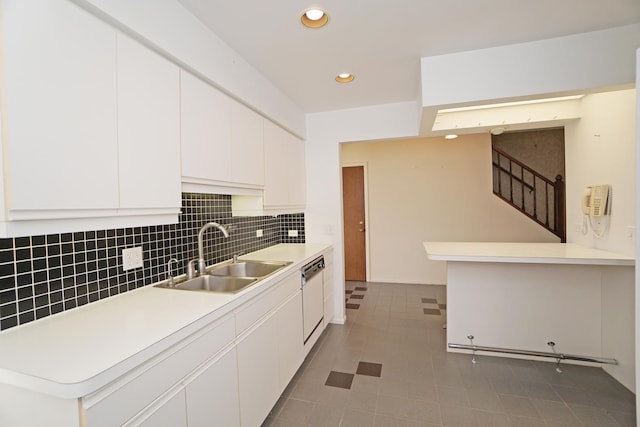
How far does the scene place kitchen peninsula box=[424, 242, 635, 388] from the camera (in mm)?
2123

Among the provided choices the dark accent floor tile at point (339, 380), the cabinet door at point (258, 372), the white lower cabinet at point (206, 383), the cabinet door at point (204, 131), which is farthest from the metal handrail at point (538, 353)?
the cabinet door at point (204, 131)

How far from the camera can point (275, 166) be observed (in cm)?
259

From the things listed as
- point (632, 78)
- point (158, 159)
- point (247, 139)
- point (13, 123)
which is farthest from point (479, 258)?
point (13, 123)

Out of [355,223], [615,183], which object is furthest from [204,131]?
[355,223]

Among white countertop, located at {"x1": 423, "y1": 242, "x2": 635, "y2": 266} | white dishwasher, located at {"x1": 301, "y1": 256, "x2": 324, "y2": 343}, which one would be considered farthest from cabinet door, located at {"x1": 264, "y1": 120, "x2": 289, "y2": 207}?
white countertop, located at {"x1": 423, "y1": 242, "x2": 635, "y2": 266}

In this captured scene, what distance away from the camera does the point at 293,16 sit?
161cm

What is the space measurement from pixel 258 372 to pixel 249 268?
91 centimetres

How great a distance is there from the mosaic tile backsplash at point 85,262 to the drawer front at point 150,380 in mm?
635

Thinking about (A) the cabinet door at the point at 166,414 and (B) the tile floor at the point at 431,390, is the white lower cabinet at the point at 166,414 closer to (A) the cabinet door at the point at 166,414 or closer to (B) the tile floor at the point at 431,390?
(A) the cabinet door at the point at 166,414

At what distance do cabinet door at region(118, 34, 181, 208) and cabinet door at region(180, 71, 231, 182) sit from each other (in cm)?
6

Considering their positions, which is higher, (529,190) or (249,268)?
(529,190)

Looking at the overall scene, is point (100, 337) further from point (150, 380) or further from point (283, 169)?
point (283, 169)

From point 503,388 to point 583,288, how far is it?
112cm

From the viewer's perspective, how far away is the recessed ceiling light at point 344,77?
236cm
